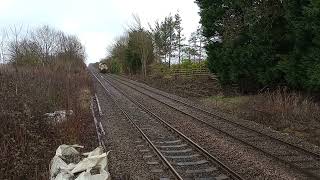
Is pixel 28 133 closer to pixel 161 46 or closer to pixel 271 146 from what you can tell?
pixel 271 146

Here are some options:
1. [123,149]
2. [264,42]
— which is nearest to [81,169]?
[123,149]

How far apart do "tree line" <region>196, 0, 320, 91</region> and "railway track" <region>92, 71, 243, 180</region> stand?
21.9ft

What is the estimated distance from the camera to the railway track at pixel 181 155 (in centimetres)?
1002

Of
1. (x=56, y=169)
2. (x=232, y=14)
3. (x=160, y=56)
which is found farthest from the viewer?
(x=160, y=56)

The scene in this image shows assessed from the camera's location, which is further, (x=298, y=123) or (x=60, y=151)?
(x=298, y=123)

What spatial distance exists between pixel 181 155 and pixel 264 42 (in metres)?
12.5

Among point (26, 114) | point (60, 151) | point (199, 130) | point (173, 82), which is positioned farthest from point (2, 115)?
point (173, 82)

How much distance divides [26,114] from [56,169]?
325cm

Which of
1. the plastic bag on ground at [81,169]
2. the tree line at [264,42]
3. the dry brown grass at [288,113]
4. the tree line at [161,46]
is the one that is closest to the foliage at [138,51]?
the tree line at [161,46]

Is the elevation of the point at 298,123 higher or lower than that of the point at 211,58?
lower

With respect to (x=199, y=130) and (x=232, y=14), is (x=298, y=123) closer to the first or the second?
(x=199, y=130)

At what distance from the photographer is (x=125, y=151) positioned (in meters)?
13.0

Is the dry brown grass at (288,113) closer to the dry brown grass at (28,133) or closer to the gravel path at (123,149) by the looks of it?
the gravel path at (123,149)

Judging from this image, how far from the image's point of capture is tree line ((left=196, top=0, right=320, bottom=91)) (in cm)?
1809
